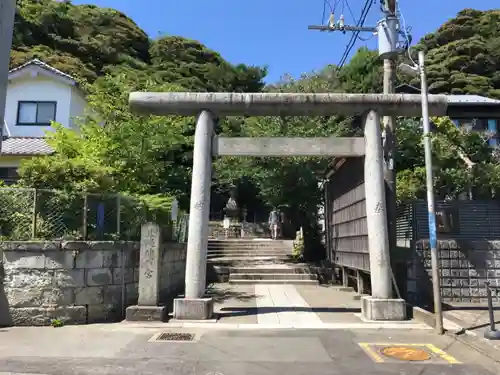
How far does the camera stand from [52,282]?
353 inches

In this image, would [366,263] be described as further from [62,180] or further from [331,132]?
[331,132]

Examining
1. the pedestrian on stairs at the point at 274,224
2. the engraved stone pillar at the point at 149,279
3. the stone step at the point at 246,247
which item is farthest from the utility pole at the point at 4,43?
the pedestrian on stairs at the point at 274,224

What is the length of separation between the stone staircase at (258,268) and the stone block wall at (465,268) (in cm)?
588

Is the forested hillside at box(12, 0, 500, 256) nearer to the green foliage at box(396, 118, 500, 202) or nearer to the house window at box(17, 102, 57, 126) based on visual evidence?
the green foliage at box(396, 118, 500, 202)

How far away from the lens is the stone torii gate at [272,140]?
977cm

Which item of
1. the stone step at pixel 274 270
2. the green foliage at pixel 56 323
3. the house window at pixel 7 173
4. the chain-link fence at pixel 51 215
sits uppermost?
the house window at pixel 7 173

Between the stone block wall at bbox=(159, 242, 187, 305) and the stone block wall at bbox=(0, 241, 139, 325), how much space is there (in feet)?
6.03

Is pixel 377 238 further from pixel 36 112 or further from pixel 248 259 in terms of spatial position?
pixel 36 112

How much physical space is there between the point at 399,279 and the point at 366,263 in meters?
1.53

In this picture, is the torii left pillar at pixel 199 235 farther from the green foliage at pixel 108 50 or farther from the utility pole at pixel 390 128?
the green foliage at pixel 108 50

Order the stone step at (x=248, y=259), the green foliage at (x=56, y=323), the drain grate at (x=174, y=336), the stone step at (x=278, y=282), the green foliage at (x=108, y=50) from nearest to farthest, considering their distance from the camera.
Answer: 1. the drain grate at (x=174, y=336)
2. the green foliage at (x=56, y=323)
3. the stone step at (x=278, y=282)
4. the stone step at (x=248, y=259)
5. the green foliage at (x=108, y=50)

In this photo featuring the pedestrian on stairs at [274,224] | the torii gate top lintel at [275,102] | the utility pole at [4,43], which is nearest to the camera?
the utility pole at [4,43]

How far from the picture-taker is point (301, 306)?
11.5m

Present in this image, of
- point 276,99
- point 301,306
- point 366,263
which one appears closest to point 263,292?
point 301,306
